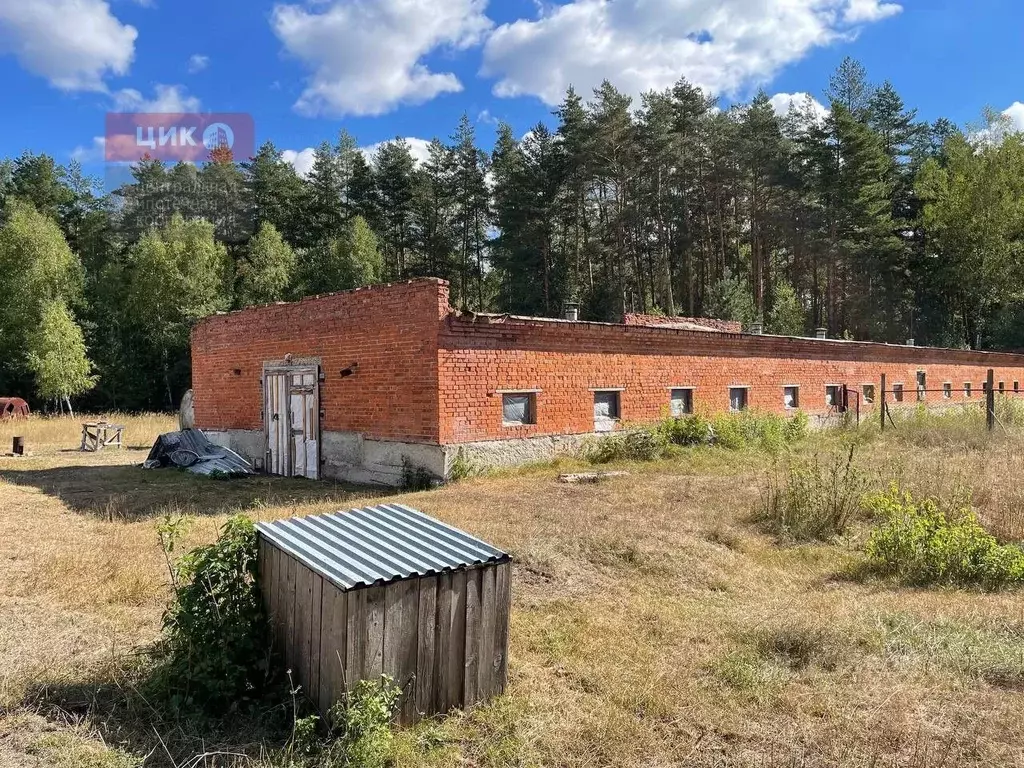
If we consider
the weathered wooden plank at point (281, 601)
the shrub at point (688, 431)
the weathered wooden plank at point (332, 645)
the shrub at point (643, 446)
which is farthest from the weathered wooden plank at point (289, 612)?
the shrub at point (688, 431)

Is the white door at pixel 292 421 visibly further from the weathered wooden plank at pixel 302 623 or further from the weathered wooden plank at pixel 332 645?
the weathered wooden plank at pixel 332 645

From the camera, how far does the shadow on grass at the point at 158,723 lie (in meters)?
3.11

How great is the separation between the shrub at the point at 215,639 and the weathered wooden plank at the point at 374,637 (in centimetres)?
76

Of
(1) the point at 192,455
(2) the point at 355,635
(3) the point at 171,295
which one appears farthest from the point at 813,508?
(3) the point at 171,295

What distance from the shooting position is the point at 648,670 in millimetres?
4078

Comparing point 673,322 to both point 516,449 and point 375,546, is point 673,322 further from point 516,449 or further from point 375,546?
point 375,546

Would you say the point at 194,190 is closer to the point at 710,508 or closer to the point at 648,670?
the point at 710,508

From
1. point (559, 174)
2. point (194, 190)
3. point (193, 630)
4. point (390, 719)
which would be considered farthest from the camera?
point (194, 190)

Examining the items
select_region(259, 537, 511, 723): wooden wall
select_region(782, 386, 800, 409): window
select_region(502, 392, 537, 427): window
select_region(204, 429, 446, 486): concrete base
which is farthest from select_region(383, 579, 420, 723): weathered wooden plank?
select_region(782, 386, 800, 409): window

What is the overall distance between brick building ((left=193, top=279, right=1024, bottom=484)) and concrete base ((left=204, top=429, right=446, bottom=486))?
1.3 inches

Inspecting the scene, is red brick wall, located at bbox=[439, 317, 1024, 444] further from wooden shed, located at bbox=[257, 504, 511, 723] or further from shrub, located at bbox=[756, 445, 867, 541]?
wooden shed, located at bbox=[257, 504, 511, 723]

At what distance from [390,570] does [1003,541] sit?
693cm

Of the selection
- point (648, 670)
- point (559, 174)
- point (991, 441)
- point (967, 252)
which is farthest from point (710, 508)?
point (967, 252)

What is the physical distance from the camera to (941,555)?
233 inches
